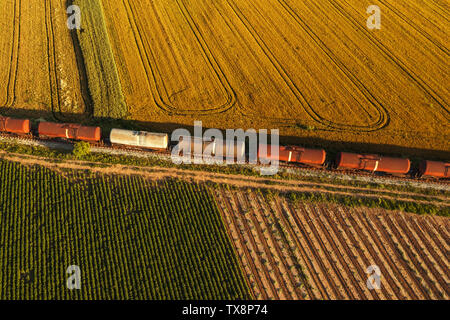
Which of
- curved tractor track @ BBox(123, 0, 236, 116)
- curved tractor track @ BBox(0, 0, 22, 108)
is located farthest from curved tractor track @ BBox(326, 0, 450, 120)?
curved tractor track @ BBox(0, 0, 22, 108)

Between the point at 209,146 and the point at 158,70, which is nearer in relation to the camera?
the point at 209,146

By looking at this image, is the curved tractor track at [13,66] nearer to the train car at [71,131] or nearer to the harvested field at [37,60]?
the harvested field at [37,60]

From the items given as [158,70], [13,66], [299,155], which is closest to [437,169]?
[299,155]

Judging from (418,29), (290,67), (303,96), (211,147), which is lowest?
(211,147)

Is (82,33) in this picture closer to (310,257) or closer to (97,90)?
(97,90)

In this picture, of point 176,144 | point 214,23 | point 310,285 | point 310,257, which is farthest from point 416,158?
point 214,23

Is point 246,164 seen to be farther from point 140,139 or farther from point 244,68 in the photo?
point 244,68

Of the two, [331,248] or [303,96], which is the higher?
[303,96]
